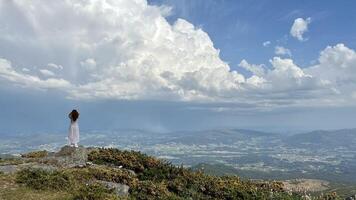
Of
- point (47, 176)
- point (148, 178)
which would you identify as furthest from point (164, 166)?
point (47, 176)

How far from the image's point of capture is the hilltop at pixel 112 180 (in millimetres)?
19094

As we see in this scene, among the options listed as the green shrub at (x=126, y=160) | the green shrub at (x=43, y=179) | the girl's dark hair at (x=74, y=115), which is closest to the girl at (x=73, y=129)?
the girl's dark hair at (x=74, y=115)

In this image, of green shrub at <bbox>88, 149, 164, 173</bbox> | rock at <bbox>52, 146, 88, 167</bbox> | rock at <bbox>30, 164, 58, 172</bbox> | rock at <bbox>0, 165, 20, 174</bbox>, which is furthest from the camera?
green shrub at <bbox>88, 149, 164, 173</bbox>

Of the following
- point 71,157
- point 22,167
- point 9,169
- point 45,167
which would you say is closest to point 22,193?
point 9,169

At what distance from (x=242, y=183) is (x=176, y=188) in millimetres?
5459

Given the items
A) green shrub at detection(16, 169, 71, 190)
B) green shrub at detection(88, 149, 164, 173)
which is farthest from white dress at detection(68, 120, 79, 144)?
green shrub at detection(16, 169, 71, 190)

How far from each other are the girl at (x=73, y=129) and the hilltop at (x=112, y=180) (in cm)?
131

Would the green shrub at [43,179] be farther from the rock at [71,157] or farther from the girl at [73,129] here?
the girl at [73,129]

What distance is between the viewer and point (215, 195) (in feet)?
76.4

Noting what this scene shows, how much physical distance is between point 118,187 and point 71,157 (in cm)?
544

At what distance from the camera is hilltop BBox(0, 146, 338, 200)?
19.1 metres

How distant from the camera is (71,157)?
24953 mm

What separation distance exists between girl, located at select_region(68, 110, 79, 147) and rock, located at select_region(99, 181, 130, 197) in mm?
8234

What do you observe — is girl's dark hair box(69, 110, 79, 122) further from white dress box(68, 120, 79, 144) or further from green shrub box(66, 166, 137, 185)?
green shrub box(66, 166, 137, 185)
